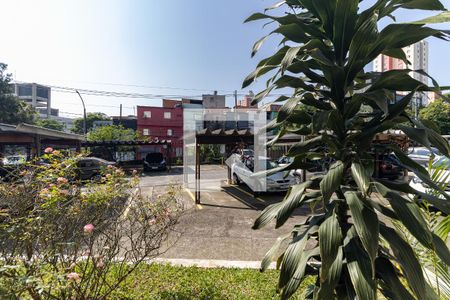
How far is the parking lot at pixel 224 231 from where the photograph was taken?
4520 millimetres

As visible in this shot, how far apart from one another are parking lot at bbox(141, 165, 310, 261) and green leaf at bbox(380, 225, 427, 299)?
282cm

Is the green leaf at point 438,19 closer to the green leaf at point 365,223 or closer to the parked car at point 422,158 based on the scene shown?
the parked car at point 422,158

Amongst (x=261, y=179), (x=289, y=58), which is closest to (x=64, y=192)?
(x=289, y=58)

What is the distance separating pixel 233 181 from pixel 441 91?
38.2 feet

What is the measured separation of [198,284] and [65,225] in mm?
1768

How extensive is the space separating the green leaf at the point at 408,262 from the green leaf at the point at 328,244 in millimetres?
292

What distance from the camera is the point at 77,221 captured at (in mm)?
2369

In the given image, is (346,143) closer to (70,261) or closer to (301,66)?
(301,66)

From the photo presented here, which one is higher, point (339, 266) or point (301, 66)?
point (301, 66)

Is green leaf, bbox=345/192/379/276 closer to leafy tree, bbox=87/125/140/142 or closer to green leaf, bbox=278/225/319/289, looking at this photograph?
green leaf, bbox=278/225/319/289

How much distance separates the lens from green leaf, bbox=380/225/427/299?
1.14 metres

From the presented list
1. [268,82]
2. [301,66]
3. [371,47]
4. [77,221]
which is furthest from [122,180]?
[371,47]

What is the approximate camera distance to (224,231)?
5.75 meters

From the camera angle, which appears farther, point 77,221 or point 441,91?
point 77,221
